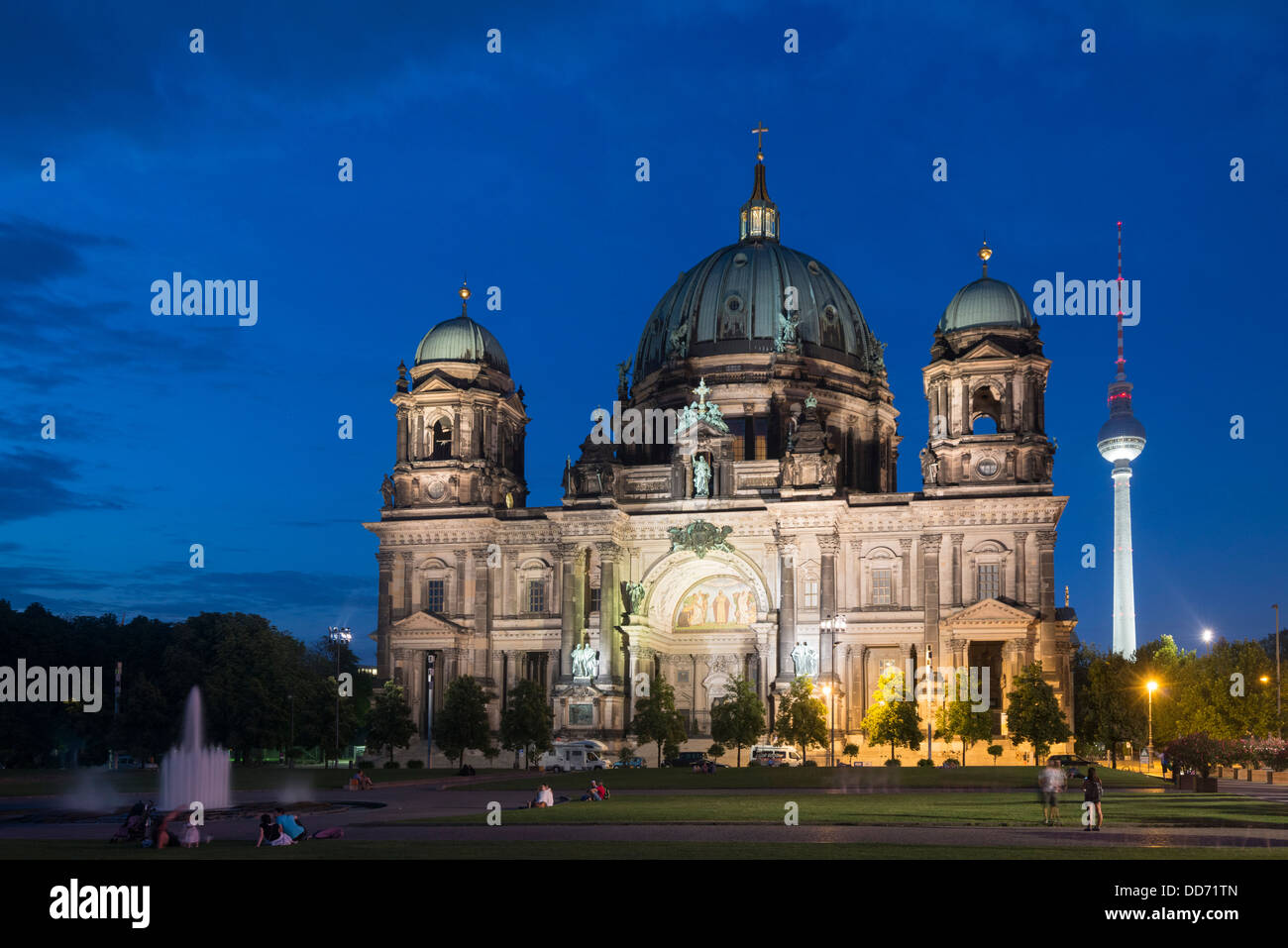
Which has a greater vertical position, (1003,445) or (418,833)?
(1003,445)

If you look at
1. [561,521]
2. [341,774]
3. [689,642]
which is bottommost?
[341,774]

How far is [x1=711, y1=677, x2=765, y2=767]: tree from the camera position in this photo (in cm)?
8519

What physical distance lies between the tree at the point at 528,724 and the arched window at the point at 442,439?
2206 cm

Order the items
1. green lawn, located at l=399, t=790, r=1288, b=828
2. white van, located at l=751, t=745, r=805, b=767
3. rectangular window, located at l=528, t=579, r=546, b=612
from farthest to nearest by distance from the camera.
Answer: rectangular window, located at l=528, t=579, r=546, b=612, white van, located at l=751, t=745, r=805, b=767, green lawn, located at l=399, t=790, r=1288, b=828

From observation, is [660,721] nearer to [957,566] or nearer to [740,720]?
[740,720]

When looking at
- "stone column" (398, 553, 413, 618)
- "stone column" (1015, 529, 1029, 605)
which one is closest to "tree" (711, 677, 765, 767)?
"stone column" (1015, 529, 1029, 605)

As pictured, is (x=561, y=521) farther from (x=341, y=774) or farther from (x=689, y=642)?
→ (x=341, y=774)

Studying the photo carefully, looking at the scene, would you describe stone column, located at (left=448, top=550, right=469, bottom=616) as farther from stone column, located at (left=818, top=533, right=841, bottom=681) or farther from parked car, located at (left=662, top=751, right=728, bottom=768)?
stone column, located at (left=818, top=533, right=841, bottom=681)

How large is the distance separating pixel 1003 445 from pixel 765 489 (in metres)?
15.6

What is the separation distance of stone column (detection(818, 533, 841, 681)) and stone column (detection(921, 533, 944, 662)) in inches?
220

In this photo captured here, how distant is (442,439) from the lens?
10488cm

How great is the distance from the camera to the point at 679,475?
9856 centimetres

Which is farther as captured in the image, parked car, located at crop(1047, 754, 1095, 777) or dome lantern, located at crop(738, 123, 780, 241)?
dome lantern, located at crop(738, 123, 780, 241)
